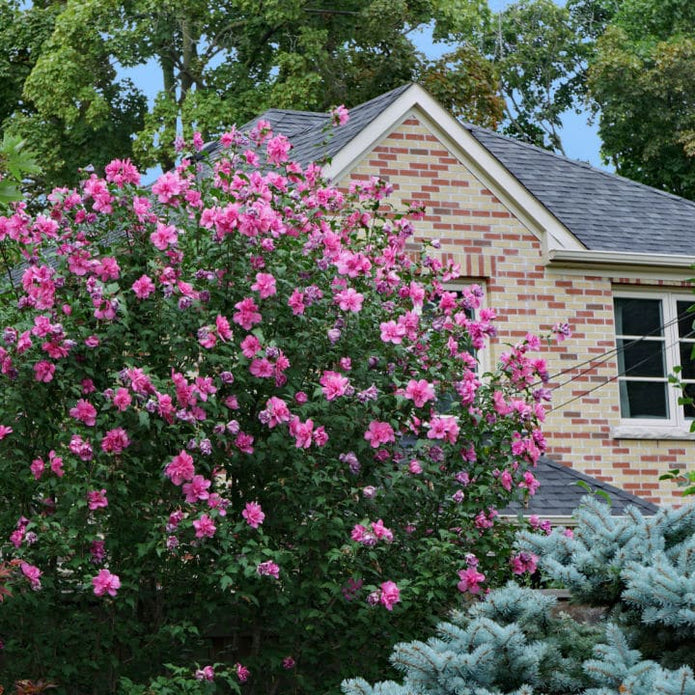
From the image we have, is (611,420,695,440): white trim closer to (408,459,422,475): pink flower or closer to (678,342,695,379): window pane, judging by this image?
(678,342,695,379): window pane

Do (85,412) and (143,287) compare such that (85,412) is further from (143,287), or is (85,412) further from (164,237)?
(164,237)

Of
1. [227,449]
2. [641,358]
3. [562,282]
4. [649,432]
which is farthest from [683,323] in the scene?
[227,449]

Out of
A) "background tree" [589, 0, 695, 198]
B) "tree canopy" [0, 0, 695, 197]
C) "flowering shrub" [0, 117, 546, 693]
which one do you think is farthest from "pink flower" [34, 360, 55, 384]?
"background tree" [589, 0, 695, 198]

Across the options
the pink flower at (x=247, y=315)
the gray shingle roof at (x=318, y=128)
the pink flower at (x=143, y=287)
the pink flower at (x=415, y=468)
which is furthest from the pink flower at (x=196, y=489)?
the gray shingle roof at (x=318, y=128)

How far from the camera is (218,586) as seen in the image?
7.80 m

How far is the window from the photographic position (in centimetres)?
1587

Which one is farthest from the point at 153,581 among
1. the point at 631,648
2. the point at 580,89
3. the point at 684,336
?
the point at 580,89

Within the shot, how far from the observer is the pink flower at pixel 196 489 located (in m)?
7.41

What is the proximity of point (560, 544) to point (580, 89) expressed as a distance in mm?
35966

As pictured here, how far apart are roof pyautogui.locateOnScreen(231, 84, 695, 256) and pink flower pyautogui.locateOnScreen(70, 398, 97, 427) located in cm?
778

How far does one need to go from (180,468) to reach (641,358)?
32.1 feet

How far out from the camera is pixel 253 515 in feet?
24.7

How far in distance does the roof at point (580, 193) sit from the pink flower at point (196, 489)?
789 centimetres

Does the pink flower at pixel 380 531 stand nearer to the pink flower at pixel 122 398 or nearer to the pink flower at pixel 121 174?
the pink flower at pixel 122 398
